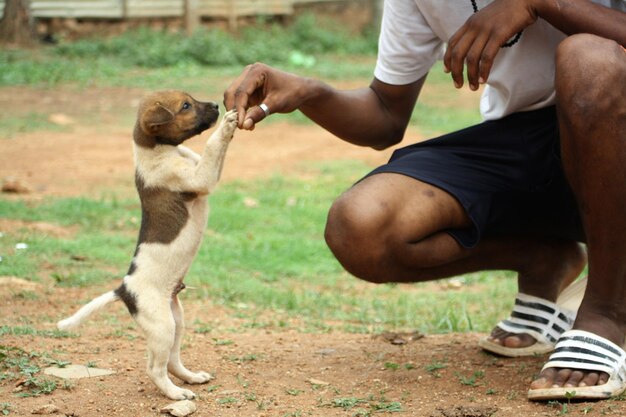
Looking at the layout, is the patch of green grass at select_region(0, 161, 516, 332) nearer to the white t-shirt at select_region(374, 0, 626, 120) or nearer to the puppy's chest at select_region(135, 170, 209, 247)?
the puppy's chest at select_region(135, 170, 209, 247)

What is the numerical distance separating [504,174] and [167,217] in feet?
3.96

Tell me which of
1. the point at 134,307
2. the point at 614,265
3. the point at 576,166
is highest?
the point at 576,166

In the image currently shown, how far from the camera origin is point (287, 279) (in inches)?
219

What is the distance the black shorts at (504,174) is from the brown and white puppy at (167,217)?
69cm

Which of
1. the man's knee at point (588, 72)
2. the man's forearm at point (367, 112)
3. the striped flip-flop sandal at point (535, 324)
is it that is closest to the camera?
the man's knee at point (588, 72)

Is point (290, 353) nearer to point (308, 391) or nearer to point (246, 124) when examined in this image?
point (308, 391)

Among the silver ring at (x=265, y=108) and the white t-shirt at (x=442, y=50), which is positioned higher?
the white t-shirt at (x=442, y=50)

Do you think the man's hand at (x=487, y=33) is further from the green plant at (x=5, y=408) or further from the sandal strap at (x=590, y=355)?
the green plant at (x=5, y=408)

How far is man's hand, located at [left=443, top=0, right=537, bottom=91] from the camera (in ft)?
10.5

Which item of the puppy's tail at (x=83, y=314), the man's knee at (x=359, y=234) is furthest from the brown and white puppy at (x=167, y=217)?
the man's knee at (x=359, y=234)

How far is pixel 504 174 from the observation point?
3.51 meters

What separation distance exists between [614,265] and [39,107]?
8.80 m

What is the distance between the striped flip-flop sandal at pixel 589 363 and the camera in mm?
2996

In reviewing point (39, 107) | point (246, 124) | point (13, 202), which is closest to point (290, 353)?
point (246, 124)
